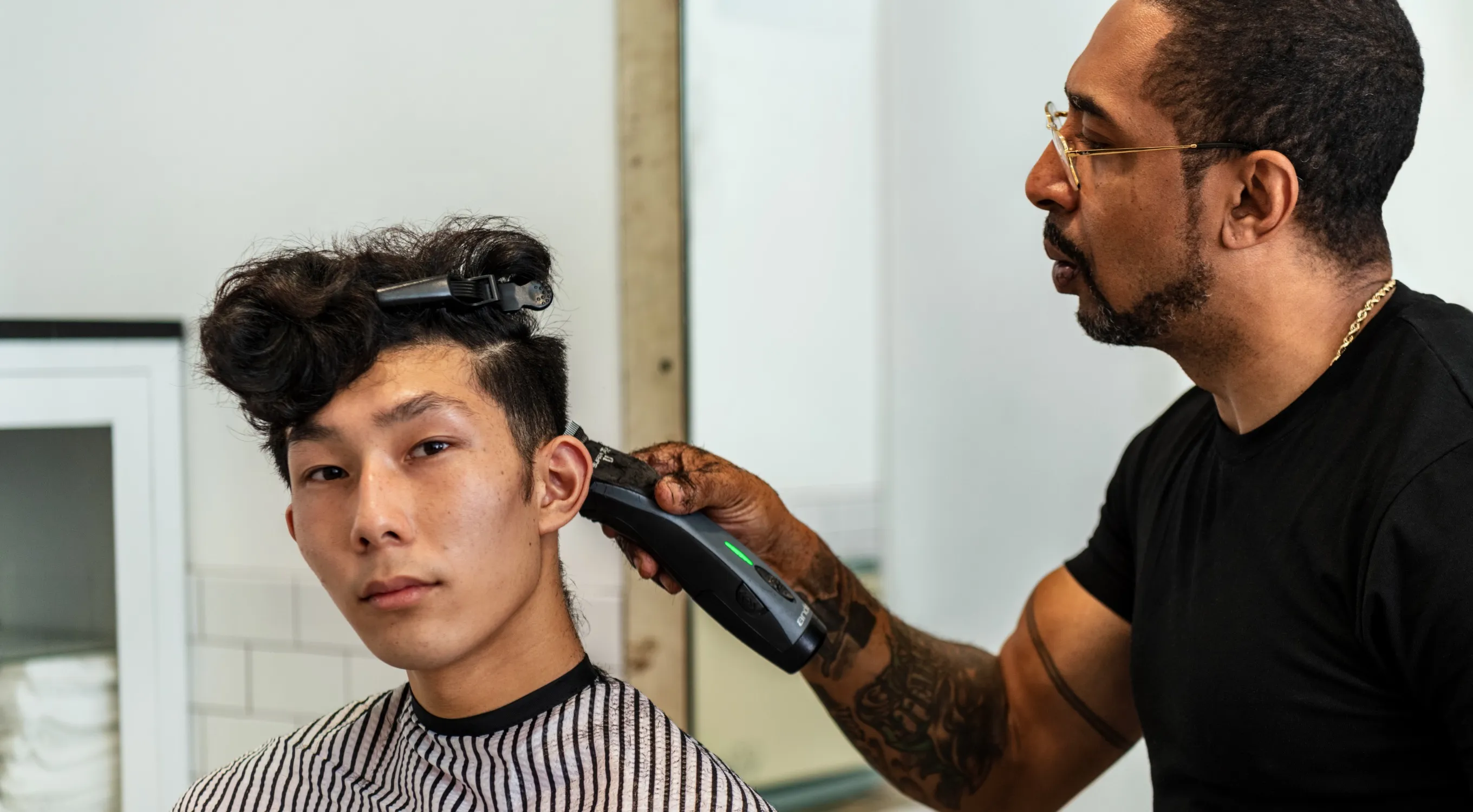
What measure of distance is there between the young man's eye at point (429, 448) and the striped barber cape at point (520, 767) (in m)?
0.29

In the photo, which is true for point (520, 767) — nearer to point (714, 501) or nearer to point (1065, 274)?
point (714, 501)

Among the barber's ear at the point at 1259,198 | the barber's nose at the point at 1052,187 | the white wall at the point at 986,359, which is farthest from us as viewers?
the white wall at the point at 986,359

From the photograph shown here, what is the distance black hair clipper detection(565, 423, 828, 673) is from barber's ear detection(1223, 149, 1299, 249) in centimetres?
63

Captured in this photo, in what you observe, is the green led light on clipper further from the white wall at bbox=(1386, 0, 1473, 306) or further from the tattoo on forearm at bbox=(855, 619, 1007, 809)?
the white wall at bbox=(1386, 0, 1473, 306)

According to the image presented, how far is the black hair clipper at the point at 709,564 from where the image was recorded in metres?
1.45

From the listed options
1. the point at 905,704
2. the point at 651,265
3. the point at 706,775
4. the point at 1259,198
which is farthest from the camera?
the point at 651,265

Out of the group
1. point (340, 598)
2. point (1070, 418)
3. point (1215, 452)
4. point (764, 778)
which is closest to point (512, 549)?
point (340, 598)

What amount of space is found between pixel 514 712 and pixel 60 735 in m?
1.26

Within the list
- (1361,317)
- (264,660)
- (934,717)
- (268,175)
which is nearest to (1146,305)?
(1361,317)

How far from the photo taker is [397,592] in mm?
1255

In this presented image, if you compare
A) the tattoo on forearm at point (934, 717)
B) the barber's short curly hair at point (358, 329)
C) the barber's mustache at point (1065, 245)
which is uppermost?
the barber's mustache at point (1065, 245)

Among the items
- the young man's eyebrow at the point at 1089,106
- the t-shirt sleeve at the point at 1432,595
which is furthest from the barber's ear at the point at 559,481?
the t-shirt sleeve at the point at 1432,595

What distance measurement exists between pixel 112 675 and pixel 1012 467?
1.64 m

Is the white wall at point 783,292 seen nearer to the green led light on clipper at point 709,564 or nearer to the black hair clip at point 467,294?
the green led light on clipper at point 709,564
